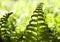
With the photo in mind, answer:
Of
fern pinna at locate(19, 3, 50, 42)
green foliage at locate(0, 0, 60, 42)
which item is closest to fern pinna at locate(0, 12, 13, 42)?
green foliage at locate(0, 0, 60, 42)

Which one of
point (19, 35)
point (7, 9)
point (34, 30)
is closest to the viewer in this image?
point (34, 30)

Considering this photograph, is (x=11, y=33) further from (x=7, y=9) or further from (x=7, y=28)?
(x=7, y=9)

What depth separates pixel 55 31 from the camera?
4.61ft

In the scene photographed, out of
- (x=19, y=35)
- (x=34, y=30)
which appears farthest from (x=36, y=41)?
(x=19, y=35)

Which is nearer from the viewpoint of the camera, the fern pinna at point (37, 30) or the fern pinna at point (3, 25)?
the fern pinna at point (37, 30)

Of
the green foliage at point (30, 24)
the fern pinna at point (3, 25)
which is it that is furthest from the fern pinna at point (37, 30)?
the fern pinna at point (3, 25)

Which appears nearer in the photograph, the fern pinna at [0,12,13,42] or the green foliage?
the green foliage

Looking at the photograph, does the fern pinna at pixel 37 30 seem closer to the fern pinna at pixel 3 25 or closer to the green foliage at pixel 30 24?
the green foliage at pixel 30 24

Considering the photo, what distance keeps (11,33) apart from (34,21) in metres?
0.27

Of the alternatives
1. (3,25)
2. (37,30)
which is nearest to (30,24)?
(37,30)

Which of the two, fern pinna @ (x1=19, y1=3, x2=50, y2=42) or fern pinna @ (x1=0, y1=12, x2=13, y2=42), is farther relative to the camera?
fern pinna @ (x1=0, y1=12, x2=13, y2=42)

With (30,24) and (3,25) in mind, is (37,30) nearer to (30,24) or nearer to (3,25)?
(30,24)

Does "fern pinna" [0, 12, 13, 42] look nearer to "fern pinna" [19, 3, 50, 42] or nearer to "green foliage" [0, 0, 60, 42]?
"green foliage" [0, 0, 60, 42]

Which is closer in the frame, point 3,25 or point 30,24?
point 30,24
